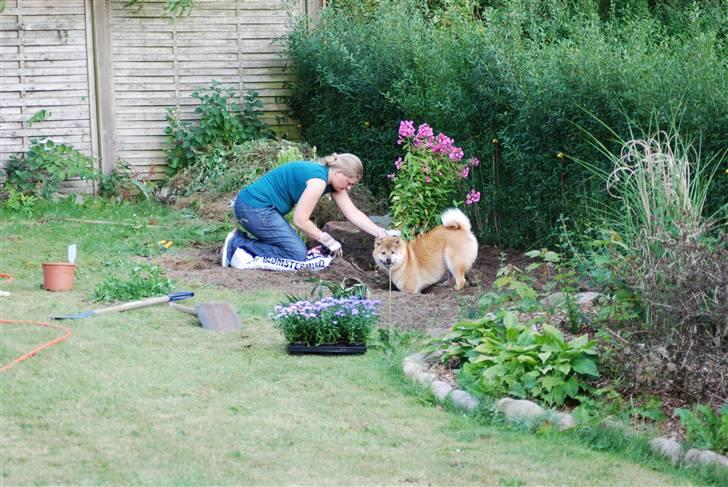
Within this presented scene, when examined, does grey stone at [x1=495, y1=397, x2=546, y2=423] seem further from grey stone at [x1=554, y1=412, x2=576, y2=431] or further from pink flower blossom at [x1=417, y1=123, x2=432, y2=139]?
pink flower blossom at [x1=417, y1=123, x2=432, y2=139]

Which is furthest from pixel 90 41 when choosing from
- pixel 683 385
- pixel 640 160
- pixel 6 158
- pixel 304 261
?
pixel 683 385

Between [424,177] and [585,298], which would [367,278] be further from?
[585,298]

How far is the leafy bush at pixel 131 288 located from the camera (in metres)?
7.81

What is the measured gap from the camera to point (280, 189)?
9672mm

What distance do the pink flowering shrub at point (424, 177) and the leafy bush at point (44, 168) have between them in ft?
15.8

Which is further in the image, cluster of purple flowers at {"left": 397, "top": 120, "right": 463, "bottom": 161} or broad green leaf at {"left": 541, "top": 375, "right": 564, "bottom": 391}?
cluster of purple flowers at {"left": 397, "top": 120, "right": 463, "bottom": 161}

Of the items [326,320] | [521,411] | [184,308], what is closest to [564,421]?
[521,411]

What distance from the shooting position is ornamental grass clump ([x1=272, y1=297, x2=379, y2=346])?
641 centimetres

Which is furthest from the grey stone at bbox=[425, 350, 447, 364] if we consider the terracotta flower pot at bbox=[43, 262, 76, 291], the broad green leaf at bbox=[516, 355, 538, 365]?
the terracotta flower pot at bbox=[43, 262, 76, 291]

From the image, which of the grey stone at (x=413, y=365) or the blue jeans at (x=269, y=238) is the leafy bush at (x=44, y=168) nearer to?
the blue jeans at (x=269, y=238)

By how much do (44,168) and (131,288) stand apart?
5890 millimetres

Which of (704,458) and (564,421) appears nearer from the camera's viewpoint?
(704,458)

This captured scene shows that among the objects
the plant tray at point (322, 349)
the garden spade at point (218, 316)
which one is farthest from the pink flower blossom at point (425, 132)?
the plant tray at point (322, 349)

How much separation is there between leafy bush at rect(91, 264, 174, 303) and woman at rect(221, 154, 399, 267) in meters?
1.48
